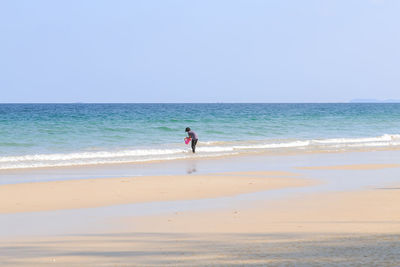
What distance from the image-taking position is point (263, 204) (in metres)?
11.6

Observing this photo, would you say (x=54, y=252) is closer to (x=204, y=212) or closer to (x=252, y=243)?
(x=252, y=243)

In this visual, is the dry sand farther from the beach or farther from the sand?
the sand

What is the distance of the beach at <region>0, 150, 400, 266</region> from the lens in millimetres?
6988

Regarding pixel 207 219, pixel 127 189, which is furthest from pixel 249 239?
pixel 127 189

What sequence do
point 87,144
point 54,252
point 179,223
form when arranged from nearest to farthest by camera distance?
point 54,252 < point 179,223 < point 87,144

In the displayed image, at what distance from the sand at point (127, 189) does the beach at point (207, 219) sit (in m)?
0.02

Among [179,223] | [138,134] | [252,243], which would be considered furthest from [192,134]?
[252,243]

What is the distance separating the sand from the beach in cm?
2

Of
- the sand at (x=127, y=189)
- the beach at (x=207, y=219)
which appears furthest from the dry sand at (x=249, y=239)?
the sand at (x=127, y=189)

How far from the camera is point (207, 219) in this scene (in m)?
9.85

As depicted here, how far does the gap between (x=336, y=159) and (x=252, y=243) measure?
621 inches

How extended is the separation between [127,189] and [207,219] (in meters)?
4.58

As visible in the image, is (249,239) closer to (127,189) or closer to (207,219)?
(207,219)

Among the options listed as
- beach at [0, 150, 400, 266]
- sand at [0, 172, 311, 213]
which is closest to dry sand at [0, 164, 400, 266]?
beach at [0, 150, 400, 266]
